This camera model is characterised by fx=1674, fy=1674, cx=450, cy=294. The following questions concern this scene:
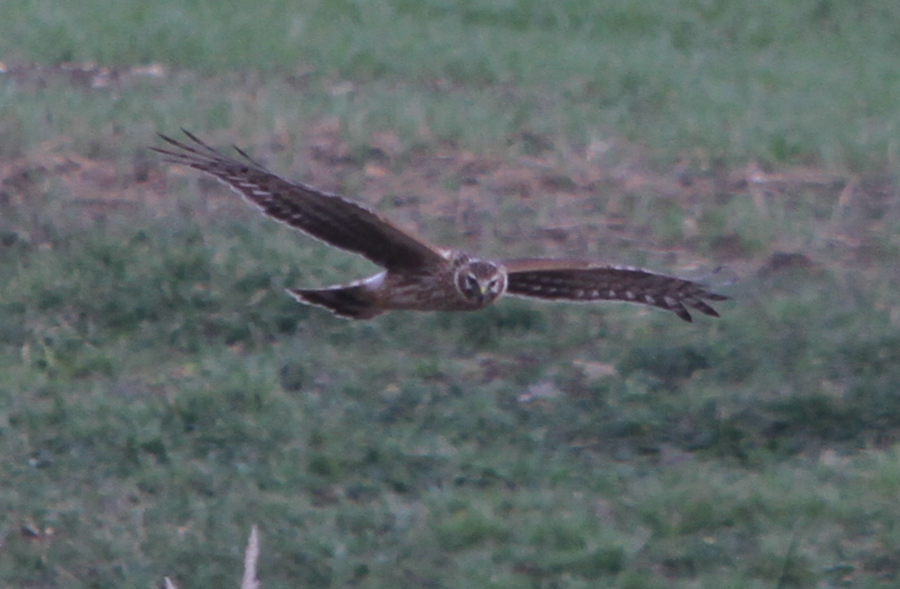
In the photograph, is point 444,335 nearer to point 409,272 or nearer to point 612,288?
point 612,288

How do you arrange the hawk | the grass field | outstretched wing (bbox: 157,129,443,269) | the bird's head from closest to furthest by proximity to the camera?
outstretched wing (bbox: 157,129,443,269) → the hawk → the bird's head → the grass field

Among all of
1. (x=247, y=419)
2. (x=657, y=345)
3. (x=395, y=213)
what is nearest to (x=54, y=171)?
(x=395, y=213)

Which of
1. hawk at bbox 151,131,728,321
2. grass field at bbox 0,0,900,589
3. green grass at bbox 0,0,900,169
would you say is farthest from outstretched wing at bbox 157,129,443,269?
green grass at bbox 0,0,900,169

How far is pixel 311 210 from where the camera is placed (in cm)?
552

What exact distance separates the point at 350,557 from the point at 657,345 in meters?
2.26

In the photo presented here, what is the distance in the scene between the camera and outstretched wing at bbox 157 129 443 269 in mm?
5301

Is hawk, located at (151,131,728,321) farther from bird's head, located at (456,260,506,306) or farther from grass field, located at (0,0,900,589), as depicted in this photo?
grass field, located at (0,0,900,589)

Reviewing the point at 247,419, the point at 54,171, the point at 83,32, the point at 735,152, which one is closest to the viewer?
the point at 247,419

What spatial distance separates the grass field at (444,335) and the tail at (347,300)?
2.61 feet

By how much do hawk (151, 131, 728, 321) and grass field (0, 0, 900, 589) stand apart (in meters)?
0.75

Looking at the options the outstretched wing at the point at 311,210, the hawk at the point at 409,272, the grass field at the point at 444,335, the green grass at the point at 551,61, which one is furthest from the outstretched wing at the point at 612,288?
the green grass at the point at 551,61

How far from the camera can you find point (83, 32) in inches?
482

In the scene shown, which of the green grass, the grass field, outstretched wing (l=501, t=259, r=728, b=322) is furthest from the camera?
the green grass

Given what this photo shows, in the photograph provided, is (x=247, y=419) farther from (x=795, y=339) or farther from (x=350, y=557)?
(x=795, y=339)
